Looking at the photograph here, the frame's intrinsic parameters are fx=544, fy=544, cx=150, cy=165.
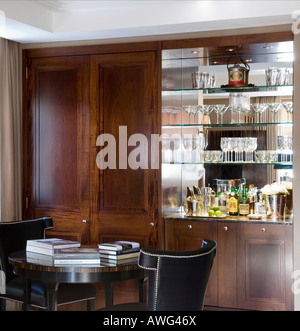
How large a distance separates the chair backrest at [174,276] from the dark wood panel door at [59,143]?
212cm

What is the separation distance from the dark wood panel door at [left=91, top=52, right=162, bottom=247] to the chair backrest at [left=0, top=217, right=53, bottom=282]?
702 millimetres

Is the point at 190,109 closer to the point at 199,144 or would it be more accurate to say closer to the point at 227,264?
the point at 199,144

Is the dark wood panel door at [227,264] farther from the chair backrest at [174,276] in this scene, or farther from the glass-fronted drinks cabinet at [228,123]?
the chair backrest at [174,276]

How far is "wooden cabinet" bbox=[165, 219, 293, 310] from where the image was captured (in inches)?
173

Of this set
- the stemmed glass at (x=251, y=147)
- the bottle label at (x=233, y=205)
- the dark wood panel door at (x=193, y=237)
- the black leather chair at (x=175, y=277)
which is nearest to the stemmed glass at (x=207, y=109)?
the stemmed glass at (x=251, y=147)

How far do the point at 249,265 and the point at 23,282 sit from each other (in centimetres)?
183

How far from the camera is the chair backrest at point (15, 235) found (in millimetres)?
3990

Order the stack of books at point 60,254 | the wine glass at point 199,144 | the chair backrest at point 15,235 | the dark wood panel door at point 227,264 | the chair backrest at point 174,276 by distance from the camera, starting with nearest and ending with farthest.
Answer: the chair backrest at point 174,276, the stack of books at point 60,254, the chair backrest at point 15,235, the dark wood panel door at point 227,264, the wine glass at point 199,144

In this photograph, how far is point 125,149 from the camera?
4773 millimetres

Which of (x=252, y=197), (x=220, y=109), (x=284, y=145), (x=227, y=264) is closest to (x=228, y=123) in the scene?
(x=220, y=109)

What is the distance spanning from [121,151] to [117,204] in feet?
1.55

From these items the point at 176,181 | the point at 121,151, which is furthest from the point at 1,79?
the point at 176,181

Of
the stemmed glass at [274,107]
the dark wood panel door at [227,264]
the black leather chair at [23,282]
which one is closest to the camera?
the black leather chair at [23,282]
